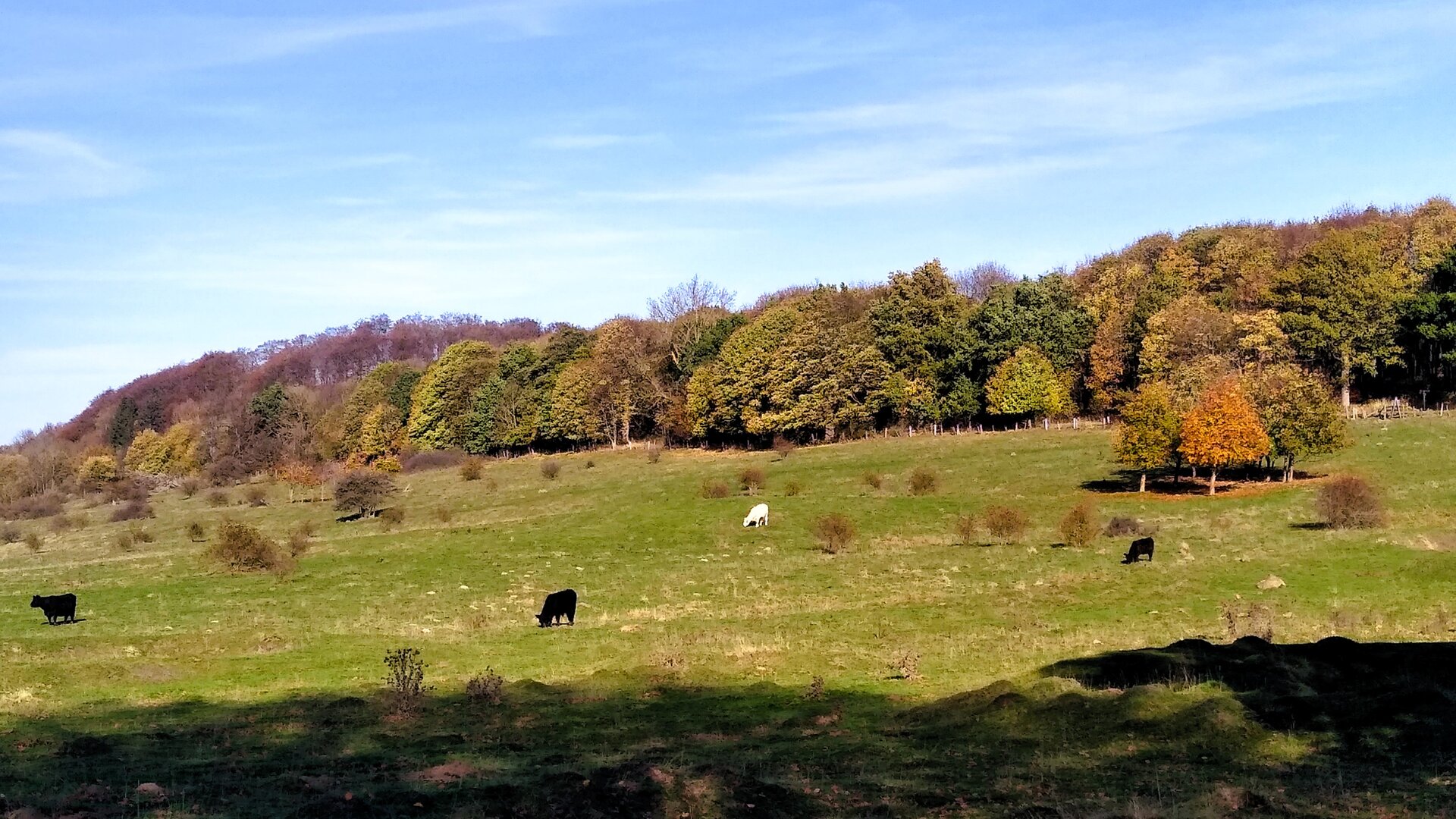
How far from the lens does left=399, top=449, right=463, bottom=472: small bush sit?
123500mm

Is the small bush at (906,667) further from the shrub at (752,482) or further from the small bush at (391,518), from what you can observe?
the small bush at (391,518)

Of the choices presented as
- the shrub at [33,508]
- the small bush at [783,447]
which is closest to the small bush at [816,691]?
the small bush at [783,447]

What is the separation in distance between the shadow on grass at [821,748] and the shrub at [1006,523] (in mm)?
28705

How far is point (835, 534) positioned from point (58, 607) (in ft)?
108

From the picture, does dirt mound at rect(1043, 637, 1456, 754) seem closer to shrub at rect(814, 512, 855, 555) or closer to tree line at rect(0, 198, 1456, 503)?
shrub at rect(814, 512, 855, 555)

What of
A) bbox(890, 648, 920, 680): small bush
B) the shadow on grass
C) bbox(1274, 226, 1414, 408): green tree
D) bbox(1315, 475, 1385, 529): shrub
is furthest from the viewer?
bbox(1274, 226, 1414, 408): green tree

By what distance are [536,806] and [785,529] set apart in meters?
45.2

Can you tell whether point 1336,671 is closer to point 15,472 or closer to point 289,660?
point 289,660

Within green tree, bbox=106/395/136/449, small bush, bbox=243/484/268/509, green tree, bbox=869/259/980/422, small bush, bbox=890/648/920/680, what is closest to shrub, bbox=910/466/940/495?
green tree, bbox=869/259/980/422

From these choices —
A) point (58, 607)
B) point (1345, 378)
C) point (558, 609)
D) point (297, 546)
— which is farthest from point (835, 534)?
point (1345, 378)

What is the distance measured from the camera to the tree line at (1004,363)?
7706cm

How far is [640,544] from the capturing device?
55000mm

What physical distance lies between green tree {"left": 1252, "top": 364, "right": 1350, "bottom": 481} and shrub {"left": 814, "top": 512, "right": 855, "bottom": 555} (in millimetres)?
29183

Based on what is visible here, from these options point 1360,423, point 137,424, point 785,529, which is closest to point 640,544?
point 785,529
